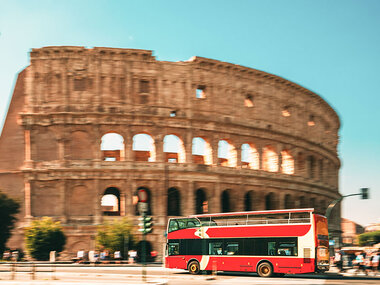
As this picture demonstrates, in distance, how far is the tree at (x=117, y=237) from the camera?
36.3m

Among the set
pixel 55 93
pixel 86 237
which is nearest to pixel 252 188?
pixel 86 237

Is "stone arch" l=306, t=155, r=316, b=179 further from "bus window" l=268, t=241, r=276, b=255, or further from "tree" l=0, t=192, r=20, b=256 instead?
"tree" l=0, t=192, r=20, b=256

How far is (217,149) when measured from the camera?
43.6 m

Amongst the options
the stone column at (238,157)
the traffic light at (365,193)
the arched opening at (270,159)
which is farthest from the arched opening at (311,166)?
the traffic light at (365,193)

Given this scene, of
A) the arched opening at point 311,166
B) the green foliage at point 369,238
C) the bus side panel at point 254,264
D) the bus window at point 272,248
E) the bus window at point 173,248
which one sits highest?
the arched opening at point 311,166

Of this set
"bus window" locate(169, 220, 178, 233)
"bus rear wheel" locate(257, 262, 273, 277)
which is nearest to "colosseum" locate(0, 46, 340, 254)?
"bus window" locate(169, 220, 178, 233)

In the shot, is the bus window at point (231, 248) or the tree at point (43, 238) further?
the tree at point (43, 238)

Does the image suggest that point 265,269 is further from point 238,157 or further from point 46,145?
point 46,145

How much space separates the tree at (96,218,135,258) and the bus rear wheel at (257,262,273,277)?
50.5 feet

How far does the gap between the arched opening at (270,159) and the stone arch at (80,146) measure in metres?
17.7

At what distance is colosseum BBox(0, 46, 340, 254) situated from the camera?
39.7 meters

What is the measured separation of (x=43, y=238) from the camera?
35.8 m

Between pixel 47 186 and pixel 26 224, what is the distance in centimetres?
344

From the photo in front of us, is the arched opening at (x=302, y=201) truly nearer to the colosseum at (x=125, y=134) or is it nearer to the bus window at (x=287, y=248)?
the colosseum at (x=125, y=134)
